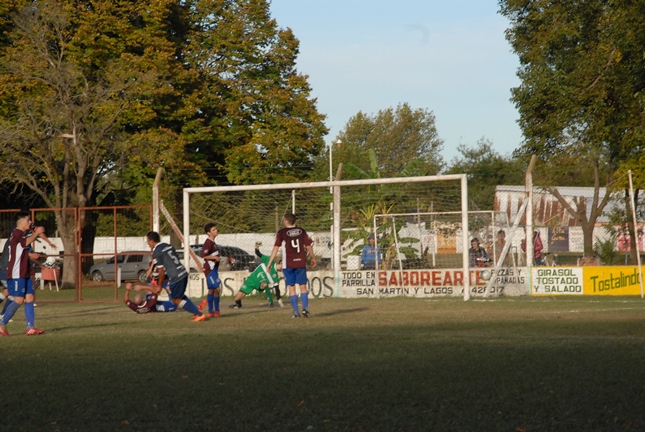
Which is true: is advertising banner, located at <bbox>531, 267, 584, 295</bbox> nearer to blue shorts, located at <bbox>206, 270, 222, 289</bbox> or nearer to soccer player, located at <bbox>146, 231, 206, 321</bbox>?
blue shorts, located at <bbox>206, 270, 222, 289</bbox>

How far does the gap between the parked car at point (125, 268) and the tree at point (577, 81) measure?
52.4ft

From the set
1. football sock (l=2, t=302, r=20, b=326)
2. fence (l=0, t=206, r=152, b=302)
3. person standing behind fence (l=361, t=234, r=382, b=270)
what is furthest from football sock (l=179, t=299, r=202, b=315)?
person standing behind fence (l=361, t=234, r=382, b=270)

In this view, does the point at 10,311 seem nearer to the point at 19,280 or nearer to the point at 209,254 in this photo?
the point at 19,280

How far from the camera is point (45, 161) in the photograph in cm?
2944

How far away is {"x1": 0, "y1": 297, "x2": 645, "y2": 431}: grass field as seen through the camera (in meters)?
6.23

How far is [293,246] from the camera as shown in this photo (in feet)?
49.0

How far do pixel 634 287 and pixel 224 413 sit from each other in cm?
1656

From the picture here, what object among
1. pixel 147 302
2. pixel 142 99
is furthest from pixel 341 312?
pixel 142 99

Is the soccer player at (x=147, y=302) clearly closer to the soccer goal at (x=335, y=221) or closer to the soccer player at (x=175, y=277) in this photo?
the soccer player at (x=175, y=277)

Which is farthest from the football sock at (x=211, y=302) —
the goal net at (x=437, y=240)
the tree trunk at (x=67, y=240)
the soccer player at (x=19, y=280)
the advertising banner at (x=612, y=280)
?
the tree trunk at (x=67, y=240)

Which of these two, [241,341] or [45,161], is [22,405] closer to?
[241,341]

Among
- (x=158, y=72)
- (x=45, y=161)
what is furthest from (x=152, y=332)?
(x=158, y=72)

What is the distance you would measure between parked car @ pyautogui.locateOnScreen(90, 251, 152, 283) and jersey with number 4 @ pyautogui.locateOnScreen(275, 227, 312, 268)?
68.8 feet

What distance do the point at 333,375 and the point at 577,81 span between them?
23.4 meters
